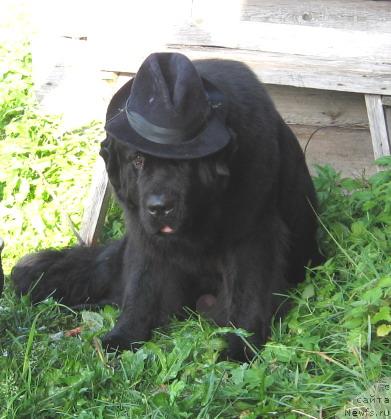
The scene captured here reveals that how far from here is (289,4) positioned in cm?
512

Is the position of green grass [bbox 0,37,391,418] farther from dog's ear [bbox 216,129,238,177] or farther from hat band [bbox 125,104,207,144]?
hat band [bbox 125,104,207,144]

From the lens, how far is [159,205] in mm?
3461

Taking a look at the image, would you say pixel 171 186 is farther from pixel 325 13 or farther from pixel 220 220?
pixel 325 13

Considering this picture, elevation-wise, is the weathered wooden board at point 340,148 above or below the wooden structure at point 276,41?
below

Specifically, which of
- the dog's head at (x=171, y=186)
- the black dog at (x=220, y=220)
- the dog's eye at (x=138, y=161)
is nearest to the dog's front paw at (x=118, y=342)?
the black dog at (x=220, y=220)

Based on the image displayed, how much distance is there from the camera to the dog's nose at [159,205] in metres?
3.45

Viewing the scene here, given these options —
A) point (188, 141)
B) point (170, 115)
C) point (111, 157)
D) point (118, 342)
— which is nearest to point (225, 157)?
point (188, 141)

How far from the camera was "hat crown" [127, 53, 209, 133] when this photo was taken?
11.0 feet

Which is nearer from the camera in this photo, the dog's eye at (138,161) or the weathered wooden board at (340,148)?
the dog's eye at (138,161)

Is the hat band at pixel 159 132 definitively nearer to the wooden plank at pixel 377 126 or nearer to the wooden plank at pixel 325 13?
the wooden plank at pixel 377 126

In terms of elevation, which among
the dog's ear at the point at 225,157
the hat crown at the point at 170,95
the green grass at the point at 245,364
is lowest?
the green grass at the point at 245,364

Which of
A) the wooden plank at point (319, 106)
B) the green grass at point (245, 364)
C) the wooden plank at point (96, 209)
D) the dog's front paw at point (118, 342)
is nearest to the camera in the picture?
the green grass at point (245, 364)

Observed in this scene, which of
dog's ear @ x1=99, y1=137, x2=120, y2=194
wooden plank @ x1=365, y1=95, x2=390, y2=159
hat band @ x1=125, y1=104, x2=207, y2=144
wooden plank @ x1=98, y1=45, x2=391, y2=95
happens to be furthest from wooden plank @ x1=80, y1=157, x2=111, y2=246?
hat band @ x1=125, y1=104, x2=207, y2=144

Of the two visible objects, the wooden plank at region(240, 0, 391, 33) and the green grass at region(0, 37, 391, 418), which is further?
the wooden plank at region(240, 0, 391, 33)
